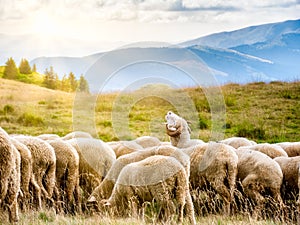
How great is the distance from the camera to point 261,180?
28.2 ft

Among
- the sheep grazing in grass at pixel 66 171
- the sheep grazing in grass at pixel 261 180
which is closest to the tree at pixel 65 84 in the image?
the sheep grazing in grass at pixel 66 171

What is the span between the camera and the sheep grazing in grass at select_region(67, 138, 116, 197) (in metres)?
10.1

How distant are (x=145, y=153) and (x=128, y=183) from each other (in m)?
1.27

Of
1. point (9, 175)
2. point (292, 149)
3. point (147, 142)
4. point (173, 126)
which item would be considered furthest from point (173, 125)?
point (9, 175)

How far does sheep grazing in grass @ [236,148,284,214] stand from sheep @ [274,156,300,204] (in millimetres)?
308

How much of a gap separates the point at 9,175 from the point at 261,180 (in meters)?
4.04

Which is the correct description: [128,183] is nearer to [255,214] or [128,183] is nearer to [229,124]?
[255,214]

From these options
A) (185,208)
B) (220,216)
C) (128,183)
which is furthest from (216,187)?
(128,183)

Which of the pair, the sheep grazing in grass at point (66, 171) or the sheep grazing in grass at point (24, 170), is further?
the sheep grazing in grass at point (66, 171)

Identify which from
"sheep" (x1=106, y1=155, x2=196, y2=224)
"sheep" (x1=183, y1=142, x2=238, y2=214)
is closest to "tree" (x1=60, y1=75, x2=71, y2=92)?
"sheep" (x1=183, y1=142, x2=238, y2=214)

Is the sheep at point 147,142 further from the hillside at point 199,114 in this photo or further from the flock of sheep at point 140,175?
the hillside at point 199,114

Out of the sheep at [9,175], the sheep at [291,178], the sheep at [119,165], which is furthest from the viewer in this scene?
A: the sheep at [291,178]

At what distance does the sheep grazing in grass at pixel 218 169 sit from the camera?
886cm

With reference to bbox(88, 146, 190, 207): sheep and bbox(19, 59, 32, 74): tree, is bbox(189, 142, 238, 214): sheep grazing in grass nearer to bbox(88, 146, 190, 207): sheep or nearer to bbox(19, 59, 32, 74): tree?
bbox(88, 146, 190, 207): sheep
